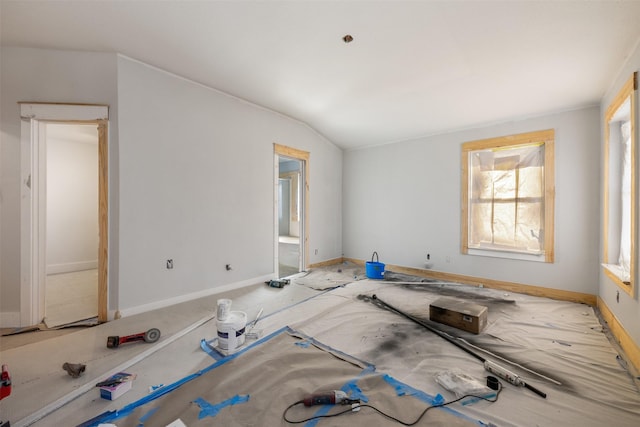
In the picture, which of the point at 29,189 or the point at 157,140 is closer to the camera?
the point at 29,189

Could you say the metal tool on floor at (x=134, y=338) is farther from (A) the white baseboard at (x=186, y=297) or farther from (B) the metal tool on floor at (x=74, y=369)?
(A) the white baseboard at (x=186, y=297)

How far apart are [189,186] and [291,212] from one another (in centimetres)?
693

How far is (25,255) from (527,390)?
4.69 metres

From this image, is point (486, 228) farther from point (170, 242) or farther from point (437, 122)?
point (170, 242)

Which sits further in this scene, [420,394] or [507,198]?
[507,198]

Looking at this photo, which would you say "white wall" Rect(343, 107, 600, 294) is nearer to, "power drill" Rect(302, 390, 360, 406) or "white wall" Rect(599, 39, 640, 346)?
"white wall" Rect(599, 39, 640, 346)

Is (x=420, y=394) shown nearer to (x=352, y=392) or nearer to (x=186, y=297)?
(x=352, y=392)

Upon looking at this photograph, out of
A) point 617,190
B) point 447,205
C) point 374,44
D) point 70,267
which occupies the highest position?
point 374,44

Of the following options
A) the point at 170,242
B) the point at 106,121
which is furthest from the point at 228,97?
the point at 170,242

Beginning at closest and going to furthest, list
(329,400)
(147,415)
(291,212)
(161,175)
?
(147,415) < (329,400) < (161,175) < (291,212)

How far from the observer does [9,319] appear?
9.01ft

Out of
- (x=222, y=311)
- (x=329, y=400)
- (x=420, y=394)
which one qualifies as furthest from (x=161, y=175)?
(x=420, y=394)

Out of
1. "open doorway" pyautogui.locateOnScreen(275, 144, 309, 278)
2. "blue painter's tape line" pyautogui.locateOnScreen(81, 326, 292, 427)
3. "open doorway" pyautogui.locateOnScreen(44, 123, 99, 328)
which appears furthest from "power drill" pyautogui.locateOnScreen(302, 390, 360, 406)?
"open doorway" pyautogui.locateOnScreen(44, 123, 99, 328)

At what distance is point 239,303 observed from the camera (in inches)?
135
